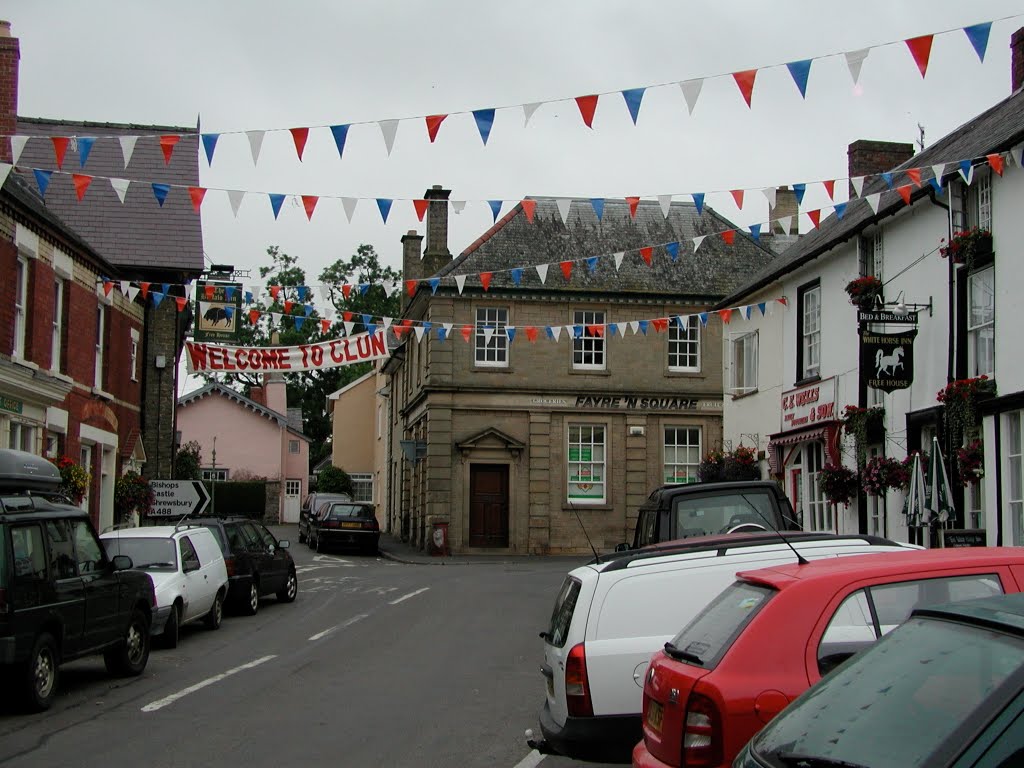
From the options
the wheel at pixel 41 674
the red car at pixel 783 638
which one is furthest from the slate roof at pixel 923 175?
the wheel at pixel 41 674

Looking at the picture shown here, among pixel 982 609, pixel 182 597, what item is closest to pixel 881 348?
pixel 182 597

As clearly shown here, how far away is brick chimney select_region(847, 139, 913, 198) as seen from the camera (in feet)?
79.2

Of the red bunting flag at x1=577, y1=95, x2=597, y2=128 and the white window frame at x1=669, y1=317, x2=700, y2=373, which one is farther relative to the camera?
the white window frame at x1=669, y1=317, x2=700, y2=373

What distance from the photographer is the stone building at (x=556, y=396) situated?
36781mm

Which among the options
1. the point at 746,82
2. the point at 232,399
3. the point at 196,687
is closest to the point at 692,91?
the point at 746,82

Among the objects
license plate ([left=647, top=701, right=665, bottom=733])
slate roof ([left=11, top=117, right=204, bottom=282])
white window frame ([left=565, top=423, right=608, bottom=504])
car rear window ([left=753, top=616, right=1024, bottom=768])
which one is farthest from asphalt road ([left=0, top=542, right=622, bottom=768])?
white window frame ([left=565, top=423, right=608, bottom=504])

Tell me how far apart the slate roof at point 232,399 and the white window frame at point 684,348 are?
103 ft

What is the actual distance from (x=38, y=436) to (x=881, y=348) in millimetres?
14868

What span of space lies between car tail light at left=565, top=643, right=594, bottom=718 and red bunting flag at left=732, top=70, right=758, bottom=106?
7038mm

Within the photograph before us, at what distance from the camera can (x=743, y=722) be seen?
4.98 meters

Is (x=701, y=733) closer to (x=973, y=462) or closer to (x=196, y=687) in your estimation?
(x=196, y=687)

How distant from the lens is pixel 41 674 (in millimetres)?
10430

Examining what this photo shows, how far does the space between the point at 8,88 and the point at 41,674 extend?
16.4 meters

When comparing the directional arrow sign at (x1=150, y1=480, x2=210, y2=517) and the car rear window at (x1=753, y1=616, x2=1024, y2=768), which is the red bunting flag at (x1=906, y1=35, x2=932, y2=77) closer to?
the car rear window at (x1=753, y1=616, x2=1024, y2=768)
